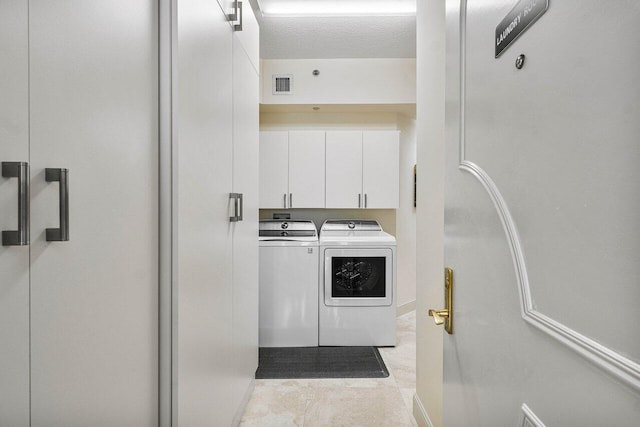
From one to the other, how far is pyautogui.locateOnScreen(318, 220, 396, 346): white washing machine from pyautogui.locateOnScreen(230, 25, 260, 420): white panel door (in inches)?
35.1

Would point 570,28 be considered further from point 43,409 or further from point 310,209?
point 310,209

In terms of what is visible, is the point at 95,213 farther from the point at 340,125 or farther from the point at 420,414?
the point at 340,125

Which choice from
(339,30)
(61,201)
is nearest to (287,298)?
(339,30)

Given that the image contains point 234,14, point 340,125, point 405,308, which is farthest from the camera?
point 405,308

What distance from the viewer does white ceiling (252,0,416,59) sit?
297 cm

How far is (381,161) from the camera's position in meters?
3.91

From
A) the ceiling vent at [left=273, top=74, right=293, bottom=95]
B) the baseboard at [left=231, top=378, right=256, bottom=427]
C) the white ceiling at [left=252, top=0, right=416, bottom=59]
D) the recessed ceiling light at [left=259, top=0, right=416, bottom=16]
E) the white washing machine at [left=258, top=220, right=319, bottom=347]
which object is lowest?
the baseboard at [left=231, top=378, right=256, bottom=427]

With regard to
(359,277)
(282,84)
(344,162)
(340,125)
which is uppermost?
(282,84)

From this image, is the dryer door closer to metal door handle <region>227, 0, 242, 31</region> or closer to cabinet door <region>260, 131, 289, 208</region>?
cabinet door <region>260, 131, 289, 208</region>

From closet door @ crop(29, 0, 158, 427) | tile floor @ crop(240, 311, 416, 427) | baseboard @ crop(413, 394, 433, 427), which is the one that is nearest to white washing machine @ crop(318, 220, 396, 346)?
tile floor @ crop(240, 311, 416, 427)

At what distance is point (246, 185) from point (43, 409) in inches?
64.4

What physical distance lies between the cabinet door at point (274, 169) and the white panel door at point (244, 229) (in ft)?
4.01

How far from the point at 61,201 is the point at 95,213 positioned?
0.60 feet

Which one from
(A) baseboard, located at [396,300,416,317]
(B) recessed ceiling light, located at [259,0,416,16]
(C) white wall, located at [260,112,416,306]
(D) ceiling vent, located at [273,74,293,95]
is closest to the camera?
(B) recessed ceiling light, located at [259,0,416,16]
